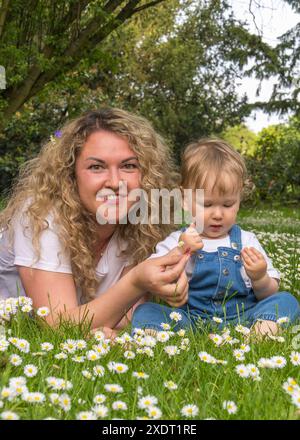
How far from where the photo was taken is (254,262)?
10.5 feet

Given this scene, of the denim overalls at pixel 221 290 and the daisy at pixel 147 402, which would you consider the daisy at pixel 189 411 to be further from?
the denim overalls at pixel 221 290

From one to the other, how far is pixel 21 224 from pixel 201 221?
1.04m

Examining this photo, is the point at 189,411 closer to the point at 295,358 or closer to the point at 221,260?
the point at 295,358

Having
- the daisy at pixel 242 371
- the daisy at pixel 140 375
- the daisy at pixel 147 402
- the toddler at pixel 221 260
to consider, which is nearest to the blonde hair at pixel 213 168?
the toddler at pixel 221 260

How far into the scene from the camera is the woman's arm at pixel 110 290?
2.82m

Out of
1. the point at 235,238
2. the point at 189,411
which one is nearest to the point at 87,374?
the point at 189,411

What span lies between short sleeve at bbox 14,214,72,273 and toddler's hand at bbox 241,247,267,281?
0.97 m

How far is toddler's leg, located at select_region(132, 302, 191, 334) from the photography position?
307 cm

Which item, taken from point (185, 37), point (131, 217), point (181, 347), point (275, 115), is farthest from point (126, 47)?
point (181, 347)

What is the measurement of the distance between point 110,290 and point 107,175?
0.67m

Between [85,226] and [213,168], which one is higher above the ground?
[213,168]

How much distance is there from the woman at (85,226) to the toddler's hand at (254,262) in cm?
49

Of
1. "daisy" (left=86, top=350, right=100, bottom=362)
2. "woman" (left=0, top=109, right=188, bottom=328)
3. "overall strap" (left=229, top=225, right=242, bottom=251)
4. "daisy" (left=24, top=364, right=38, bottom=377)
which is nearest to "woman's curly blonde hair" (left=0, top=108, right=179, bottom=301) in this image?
"woman" (left=0, top=109, right=188, bottom=328)
